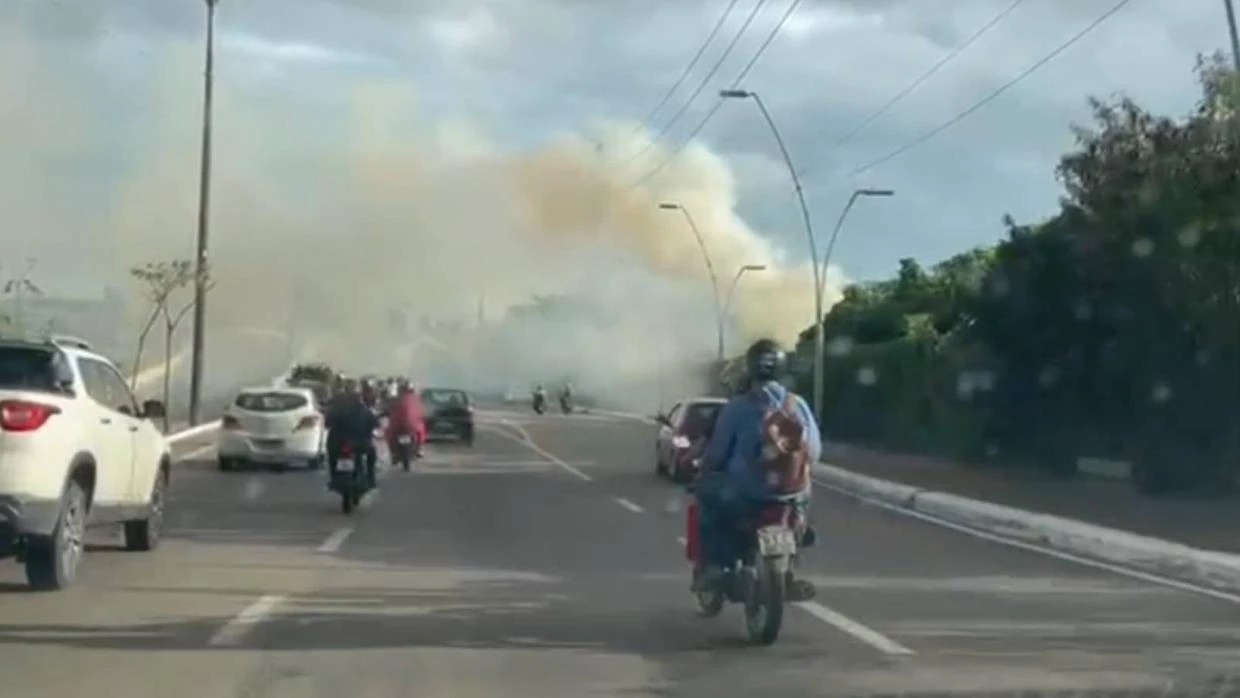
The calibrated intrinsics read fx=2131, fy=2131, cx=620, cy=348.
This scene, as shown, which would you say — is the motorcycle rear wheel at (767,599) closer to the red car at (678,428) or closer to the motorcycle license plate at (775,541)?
the motorcycle license plate at (775,541)

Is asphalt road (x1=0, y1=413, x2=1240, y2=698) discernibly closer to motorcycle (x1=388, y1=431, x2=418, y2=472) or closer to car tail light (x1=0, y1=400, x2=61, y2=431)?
car tail light (x1=0, y1=400, x2=61, y2=431)

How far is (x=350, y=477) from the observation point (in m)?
24.9

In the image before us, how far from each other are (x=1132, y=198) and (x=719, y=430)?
2054 cm

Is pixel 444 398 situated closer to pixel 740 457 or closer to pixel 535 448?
pixel 535 448

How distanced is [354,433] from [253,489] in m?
5.16

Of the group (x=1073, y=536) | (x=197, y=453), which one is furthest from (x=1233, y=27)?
(x=197, y=453)

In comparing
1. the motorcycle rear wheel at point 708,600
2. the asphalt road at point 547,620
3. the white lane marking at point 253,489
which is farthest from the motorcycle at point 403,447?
the motorcycle rear wheel at point 708,600

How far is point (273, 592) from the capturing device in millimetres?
15750

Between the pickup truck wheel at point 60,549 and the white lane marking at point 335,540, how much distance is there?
417 cm

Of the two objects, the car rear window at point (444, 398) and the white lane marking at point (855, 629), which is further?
the car rear window at point (444, 398)

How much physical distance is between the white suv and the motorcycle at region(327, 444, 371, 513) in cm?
591

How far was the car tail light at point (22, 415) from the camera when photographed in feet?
47.2

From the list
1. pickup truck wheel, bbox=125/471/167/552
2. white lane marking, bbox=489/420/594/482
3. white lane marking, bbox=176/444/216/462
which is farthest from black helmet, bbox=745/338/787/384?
white lane marking, bbox=176/444/216/462

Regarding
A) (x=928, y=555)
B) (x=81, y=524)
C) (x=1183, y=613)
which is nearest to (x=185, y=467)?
(x=928, y=555)
